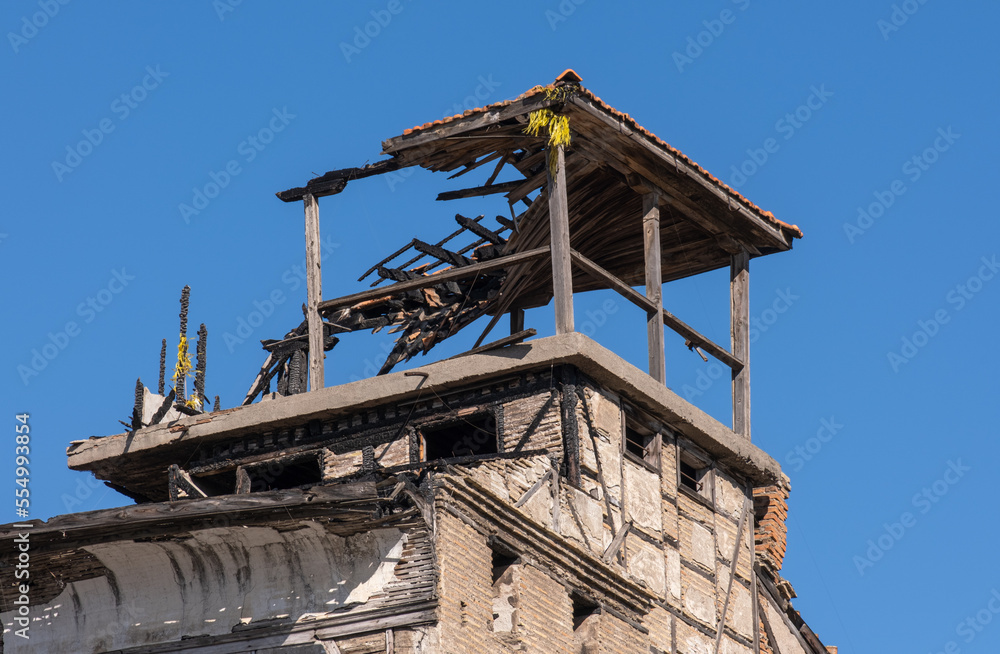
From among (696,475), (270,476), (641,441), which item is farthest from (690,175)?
(270,476)

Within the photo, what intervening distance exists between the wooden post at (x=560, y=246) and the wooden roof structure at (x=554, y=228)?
0.02 metres

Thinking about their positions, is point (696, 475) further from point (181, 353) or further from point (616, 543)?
point (181, 353)

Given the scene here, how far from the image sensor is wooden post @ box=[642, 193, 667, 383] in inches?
966

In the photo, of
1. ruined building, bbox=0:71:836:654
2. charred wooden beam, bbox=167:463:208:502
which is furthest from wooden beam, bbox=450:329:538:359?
charred wooden beam, bbox=167:463:208:502

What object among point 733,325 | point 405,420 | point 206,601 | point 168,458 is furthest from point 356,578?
point 733,325

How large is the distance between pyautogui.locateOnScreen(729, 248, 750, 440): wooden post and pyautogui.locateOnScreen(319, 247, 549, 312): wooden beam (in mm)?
3678

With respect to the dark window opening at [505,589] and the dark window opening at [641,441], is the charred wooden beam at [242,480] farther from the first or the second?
the dark window opening at [641,441]

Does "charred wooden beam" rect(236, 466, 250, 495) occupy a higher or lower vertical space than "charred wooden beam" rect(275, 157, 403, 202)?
lower

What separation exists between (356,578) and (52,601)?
12.2 feet

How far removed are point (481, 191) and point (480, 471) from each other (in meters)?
4.96

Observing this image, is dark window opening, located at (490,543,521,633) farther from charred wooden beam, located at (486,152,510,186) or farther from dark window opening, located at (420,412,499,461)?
charred wooden beam, located at (486,152,510,186)

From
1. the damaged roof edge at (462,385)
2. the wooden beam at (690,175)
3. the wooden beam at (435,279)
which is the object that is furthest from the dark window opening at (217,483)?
the wooden beam at (690,175)

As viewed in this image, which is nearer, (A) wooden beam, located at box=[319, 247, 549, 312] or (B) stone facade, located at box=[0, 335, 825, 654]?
(B) stone facade, located at box=[0, 335, 825, 654]

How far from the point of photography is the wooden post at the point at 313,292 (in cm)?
Answer: 2466
